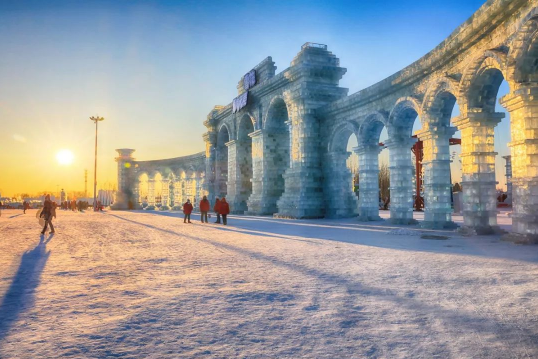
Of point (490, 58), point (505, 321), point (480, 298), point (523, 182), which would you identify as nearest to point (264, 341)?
point (505, 321)

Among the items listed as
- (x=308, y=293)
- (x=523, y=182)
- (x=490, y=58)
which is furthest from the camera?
(x=490, y=58)

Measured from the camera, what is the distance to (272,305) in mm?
4598

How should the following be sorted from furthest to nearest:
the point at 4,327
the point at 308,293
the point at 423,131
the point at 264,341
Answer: the point at 423,131 → the point at 308,293 → the point at 4,327 → the point at 264,341

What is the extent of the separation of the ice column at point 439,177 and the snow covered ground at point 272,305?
619 cm

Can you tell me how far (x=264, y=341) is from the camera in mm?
3494

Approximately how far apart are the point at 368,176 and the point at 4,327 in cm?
1737

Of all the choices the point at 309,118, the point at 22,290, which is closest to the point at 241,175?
the point at 309,118

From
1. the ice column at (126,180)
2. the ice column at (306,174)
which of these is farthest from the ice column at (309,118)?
the ice column at (126,180)

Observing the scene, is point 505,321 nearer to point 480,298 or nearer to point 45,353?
point 480,298

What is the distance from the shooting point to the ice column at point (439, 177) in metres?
14.5

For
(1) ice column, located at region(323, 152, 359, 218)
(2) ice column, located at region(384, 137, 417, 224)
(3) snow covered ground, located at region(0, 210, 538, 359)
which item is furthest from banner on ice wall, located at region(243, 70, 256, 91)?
(3) snow covered ground, located at region(0, 210, 538, 359)

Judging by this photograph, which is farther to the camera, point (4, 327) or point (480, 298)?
point (480, 298)

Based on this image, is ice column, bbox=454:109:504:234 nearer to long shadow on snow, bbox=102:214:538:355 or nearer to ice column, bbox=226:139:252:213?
long shadow on snow, bbox=102:214:538:355

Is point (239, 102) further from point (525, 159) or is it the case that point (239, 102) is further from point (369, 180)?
point (525, 159)
